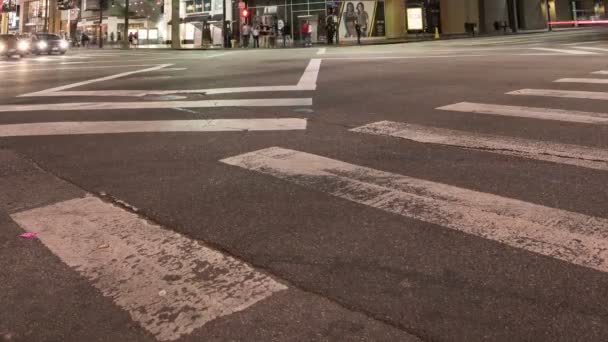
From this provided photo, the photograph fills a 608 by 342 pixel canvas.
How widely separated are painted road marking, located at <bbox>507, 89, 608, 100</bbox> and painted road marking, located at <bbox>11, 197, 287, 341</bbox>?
23.6ft

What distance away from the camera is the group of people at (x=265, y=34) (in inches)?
1588

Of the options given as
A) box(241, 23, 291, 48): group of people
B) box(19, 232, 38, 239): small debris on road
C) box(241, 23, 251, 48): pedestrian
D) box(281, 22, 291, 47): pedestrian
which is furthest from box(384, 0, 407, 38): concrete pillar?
box(19, 232, 38, 239): small debris on road

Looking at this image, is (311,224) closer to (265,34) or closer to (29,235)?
(29,235)

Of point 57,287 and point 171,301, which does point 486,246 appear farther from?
point 57,287

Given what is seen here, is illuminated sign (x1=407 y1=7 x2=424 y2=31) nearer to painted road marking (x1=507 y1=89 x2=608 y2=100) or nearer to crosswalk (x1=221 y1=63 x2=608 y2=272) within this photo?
painted road marking (x1=507 y1=89 x2=608 y2=100)

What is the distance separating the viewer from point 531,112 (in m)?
7.18

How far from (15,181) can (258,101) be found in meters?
4.75

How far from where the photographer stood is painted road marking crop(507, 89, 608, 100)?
818 cm

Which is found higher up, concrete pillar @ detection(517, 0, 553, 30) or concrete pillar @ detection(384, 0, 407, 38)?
concrete pillar @ detection(517, 0, 553, 30)

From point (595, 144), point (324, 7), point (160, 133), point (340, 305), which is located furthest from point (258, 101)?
point (324, 7)

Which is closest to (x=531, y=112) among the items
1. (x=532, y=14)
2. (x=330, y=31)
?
(x=330, y=31)

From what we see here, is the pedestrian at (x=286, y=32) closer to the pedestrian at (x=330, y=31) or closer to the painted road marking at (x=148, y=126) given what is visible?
the pedestrian at (x=330, y=31)

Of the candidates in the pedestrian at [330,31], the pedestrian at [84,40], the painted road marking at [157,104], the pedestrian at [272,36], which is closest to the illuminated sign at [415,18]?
the pedestrian at [330,31]

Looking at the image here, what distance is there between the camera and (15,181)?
475 centimetres
